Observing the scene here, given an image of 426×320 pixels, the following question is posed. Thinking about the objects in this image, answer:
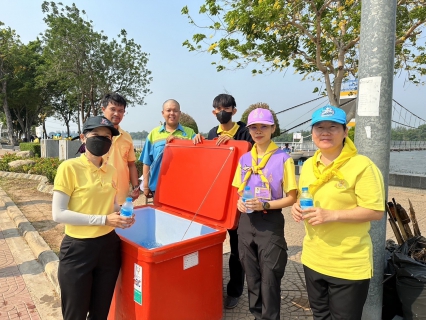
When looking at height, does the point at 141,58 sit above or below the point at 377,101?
above

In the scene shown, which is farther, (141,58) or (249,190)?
(141,58)

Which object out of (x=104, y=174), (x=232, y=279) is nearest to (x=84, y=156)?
(x=104, y=174)

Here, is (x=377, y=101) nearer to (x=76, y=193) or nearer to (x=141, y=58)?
(x=76, y=193)

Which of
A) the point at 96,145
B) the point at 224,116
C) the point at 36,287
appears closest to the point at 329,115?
the point at 224,116

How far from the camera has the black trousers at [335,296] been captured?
176 centimetres

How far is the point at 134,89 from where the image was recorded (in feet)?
71.1

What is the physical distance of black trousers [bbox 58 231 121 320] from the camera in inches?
76.0

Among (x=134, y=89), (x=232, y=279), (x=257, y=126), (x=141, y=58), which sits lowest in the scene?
(x=232, y=279)

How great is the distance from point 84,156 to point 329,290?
6.00ft

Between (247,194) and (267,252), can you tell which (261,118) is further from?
(267,252)

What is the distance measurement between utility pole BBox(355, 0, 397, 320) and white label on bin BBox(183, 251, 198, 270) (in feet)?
4.28

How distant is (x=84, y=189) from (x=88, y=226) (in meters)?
0.25

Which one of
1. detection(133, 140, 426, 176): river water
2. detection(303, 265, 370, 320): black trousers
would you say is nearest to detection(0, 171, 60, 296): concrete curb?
detection(303, 265, 370, 320): black trousers

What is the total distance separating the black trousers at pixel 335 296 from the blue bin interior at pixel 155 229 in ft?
3.96
